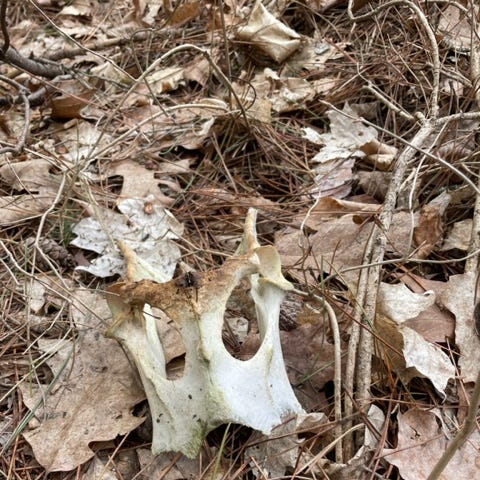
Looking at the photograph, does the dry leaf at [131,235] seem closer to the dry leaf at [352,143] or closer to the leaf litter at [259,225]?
the leaf litter at [259,225]

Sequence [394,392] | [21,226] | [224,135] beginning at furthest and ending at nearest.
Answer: [224,135]
[21,226]
[394,392]

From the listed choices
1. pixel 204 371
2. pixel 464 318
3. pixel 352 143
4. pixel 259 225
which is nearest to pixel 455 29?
pixel 352 143

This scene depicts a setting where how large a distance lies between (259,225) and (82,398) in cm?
95

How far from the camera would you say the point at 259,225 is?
224 cm

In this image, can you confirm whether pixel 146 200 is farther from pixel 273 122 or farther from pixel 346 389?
pixel 346 389

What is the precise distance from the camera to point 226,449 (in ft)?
4.87

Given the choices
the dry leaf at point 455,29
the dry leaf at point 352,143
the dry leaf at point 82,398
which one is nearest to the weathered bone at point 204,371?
the dry leaf at point 82,398

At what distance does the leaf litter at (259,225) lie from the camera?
1516 millimetres

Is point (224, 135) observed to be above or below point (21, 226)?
above

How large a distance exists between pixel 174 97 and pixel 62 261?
136cm

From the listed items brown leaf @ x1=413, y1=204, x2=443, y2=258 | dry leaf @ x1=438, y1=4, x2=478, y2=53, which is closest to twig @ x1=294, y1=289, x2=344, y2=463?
brown leaf @ x1=413, y1=204, x2=443, y2=258

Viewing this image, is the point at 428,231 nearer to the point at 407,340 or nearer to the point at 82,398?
the point at 407,340

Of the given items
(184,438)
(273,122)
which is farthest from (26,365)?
(273,122)

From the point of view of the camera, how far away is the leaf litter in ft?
4.97
